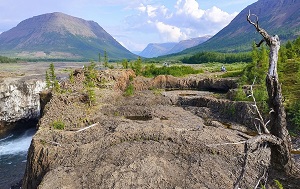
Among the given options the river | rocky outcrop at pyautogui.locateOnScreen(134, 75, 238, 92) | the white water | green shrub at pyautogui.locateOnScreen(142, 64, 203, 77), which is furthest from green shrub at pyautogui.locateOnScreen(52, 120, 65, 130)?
green shrub at pyautogui.locateOnScreen(142, 64, 203, 77)

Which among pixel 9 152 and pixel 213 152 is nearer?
pixel 213 152

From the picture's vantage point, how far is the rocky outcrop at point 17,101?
44250 millimetres

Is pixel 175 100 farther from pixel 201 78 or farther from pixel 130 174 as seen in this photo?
pixel 130 174

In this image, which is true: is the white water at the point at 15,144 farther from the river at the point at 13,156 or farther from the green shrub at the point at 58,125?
the green shrub at the point at 58,125

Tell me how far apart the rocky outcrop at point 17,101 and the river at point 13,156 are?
84.1 inches

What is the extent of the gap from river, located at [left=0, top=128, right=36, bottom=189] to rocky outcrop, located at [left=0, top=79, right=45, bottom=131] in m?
2.14

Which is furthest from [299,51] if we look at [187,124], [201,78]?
[187,124]

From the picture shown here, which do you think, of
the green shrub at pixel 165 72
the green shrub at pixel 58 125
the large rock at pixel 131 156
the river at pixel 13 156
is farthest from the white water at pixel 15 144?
the green shrub at pixel 165 72

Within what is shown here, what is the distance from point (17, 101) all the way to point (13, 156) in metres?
14.6

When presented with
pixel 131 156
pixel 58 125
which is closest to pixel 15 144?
pixel 58 125

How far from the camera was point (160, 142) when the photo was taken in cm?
1883

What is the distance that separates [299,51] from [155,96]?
31629 mm

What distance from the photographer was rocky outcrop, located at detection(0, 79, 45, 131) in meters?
44.2

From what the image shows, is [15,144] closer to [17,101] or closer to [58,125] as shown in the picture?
[17,101]
